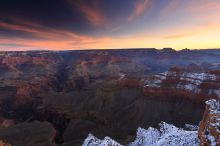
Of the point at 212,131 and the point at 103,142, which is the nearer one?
the point at 212,131

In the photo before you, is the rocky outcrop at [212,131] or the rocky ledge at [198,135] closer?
the rocky outcrop at [212,131]

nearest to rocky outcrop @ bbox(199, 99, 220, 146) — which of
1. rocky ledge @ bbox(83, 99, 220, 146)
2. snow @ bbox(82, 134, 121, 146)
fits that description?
rocky ledge @ bbox(83, 99, 220, 146)

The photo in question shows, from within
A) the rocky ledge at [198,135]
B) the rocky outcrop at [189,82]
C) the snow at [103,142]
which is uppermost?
the rocky ledge at [198,135]

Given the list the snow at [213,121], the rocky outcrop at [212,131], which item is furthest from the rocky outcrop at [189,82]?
A: the rocky outcrop at [212,131]

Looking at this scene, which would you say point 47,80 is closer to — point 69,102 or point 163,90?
point 69,102

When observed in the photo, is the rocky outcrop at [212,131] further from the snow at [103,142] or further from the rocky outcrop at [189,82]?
the rocky outcrop at [189,82]

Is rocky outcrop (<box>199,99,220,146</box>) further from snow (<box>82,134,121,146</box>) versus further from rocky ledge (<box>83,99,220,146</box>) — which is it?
snow (<box>82,134,121,146</box>)

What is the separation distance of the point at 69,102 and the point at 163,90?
34603 mm

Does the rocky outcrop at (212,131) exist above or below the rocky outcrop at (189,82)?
above

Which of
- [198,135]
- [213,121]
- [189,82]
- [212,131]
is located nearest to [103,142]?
[198,135]

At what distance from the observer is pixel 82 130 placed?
70750 mm

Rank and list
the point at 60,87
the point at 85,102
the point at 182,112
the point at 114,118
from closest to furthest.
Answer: the point at 182,112
the point at 114,118
the point at 85,102
the point at 60,87

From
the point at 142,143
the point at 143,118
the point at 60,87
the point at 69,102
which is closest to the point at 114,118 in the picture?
the point at 143,118

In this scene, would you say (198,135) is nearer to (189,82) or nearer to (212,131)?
(212,131)
